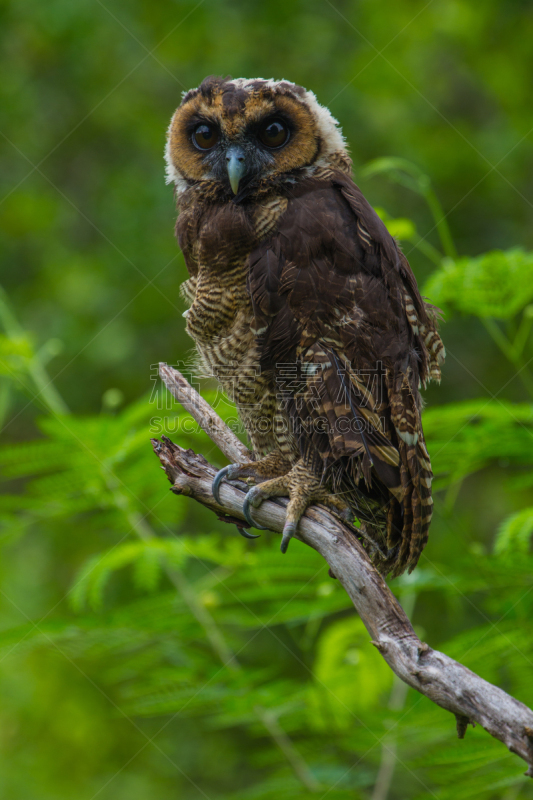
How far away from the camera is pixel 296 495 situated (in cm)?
236

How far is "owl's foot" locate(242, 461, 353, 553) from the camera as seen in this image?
2.32 m

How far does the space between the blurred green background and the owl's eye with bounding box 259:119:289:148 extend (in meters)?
0.41

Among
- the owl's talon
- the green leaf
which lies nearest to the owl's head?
the owl's talon

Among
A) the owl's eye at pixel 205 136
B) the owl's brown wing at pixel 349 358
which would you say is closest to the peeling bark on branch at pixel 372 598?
the owl's brown wing at pixel 349 358

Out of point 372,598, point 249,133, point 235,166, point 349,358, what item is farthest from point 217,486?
point 249,133

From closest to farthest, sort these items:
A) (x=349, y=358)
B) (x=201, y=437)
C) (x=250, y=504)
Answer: (x=349, y=358) < (x=250, y=504) < (x=201, y=437)

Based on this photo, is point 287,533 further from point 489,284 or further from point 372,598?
point 489,284

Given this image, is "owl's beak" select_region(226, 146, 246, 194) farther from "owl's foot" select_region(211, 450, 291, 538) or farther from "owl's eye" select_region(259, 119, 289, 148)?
"owl's foot" select_region(211, 450, 291, 538)

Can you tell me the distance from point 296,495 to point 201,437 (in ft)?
2.91

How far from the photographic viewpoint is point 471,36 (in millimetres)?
5180

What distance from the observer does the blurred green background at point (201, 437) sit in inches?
101

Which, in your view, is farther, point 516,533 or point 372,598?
point 516,533

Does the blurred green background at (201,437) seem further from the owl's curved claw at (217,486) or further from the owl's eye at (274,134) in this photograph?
the owl's eye at (274,134)

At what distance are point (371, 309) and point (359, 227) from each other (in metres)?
0.33
